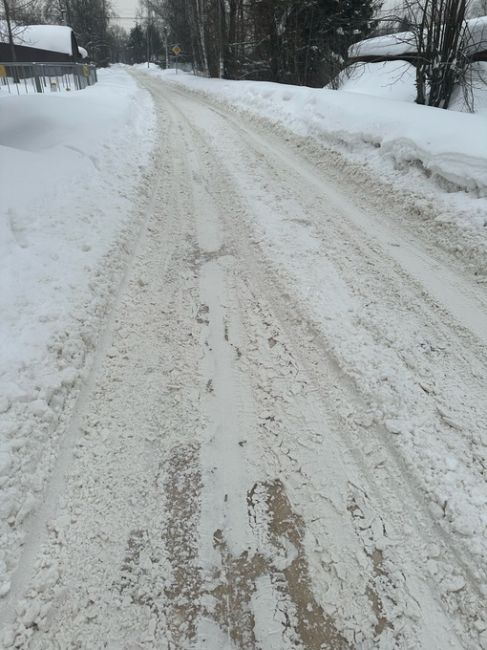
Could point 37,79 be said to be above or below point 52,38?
below

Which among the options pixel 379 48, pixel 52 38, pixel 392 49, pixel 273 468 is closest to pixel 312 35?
pixel 379 48

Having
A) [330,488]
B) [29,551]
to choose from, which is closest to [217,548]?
[330,488]

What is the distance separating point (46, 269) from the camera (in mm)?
3922

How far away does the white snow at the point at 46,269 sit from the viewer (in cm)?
245

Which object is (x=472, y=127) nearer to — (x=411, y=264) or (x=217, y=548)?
(x=411, y=264)

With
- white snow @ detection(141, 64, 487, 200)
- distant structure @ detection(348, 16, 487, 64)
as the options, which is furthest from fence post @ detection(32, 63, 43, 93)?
distant structure @ detection(348, 16, 487, 64)

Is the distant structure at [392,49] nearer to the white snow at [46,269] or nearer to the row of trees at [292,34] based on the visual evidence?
the row of trees at [292,34]

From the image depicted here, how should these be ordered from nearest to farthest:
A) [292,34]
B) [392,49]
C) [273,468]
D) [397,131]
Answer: [273,468], [397,131], [392,49], [292,34]

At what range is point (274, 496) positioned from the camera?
2.31 metres

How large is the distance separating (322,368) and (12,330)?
8.31 ft

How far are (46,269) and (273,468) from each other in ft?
9.82

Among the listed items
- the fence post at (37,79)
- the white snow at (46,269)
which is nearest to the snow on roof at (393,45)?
the white snow at (46,269)

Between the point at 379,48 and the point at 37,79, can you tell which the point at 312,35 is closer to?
the point at 379,48

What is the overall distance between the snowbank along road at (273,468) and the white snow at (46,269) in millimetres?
174
